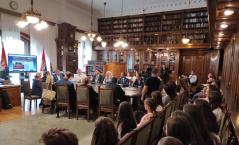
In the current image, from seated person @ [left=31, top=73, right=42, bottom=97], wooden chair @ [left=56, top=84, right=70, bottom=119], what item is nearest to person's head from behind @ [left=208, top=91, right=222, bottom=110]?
wooden chair @ [left=56, top=84, right=70, bottom=119]

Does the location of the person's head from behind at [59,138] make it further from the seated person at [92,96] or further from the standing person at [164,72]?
the standing person at [164,72]

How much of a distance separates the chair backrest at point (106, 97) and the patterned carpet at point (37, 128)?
0.63m

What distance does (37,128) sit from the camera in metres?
3.34

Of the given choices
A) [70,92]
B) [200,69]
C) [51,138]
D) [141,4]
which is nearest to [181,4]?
[141,4]

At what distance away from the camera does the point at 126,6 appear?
10102 mm

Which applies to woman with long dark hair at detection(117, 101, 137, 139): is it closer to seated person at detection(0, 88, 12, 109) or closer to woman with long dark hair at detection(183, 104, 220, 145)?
woman with long dark hair at detection(183, 104, 220, 145)

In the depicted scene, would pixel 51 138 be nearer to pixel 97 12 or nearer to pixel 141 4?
pixel 141 4

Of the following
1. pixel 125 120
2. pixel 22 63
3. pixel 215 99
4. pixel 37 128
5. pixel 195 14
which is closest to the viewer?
pixel 125 120

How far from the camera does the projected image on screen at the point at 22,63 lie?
19.3ft

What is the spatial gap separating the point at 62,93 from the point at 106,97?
4.27 feet

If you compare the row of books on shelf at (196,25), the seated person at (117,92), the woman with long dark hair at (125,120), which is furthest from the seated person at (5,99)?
the row of books on shelf at (196,25)

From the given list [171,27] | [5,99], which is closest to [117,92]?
[5,99]

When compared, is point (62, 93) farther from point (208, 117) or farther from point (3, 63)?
point (208, 117)

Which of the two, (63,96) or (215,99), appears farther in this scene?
(63,96)
